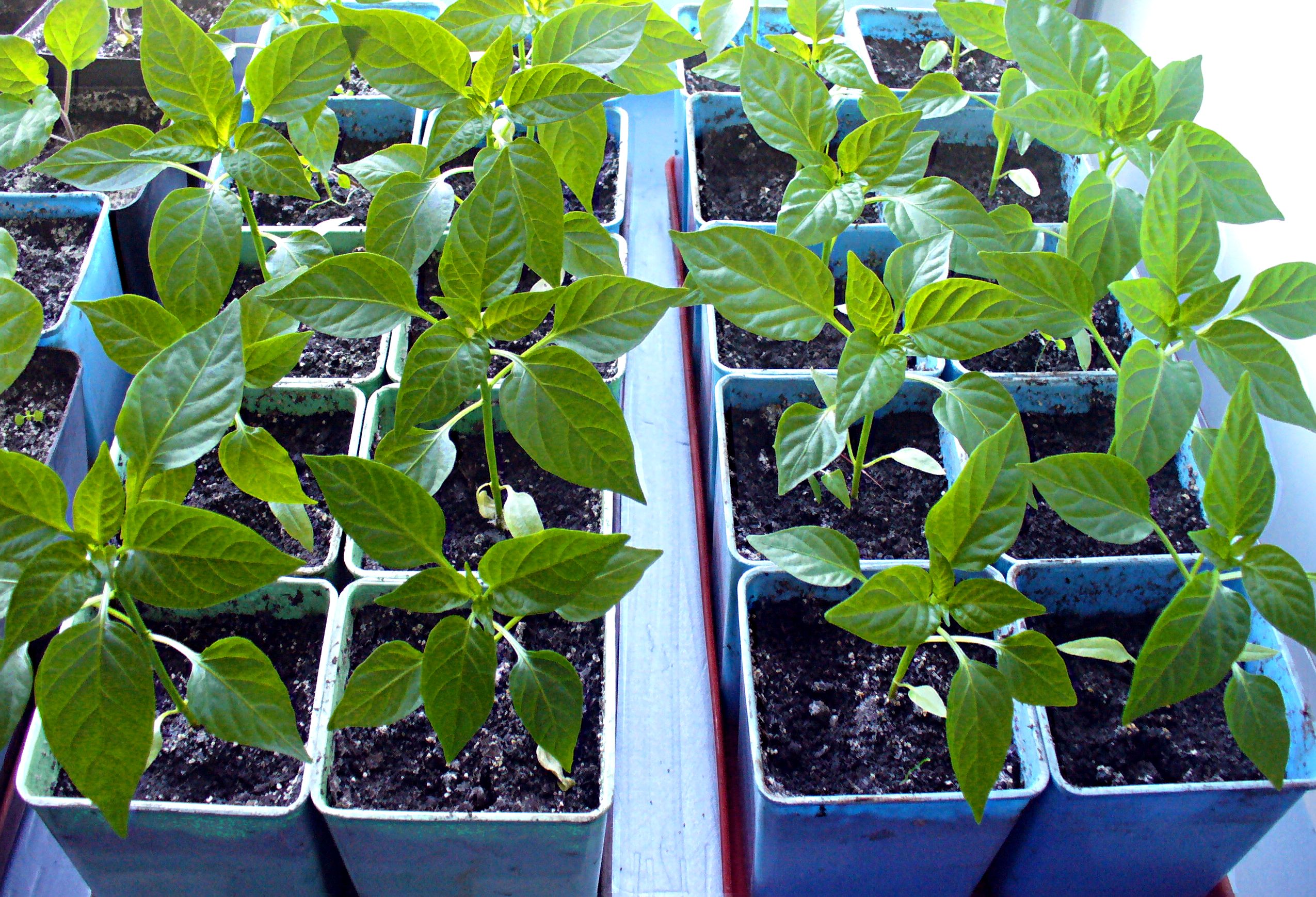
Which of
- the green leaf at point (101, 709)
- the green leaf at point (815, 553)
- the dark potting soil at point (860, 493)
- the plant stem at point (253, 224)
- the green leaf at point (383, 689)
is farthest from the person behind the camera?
the dark potting soil at point (860, 493)

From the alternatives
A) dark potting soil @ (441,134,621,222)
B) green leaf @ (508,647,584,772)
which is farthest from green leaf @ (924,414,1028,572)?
dark potting soil @ (441,134,621,222)

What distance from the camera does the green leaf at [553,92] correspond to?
781 mm

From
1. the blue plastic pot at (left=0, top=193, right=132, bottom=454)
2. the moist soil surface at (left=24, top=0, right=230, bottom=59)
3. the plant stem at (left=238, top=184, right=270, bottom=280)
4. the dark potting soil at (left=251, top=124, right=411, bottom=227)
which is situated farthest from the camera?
the moist soil surface at (left=24, top=0, right=230, bottom=59)

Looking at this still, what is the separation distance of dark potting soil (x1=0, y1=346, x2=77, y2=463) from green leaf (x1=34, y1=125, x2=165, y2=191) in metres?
0.33

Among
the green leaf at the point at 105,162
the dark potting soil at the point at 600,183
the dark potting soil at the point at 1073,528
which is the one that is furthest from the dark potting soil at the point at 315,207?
the dark potting soil at the point at 1073,528

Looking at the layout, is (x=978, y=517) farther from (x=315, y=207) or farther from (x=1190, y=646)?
(x=315, y=207)

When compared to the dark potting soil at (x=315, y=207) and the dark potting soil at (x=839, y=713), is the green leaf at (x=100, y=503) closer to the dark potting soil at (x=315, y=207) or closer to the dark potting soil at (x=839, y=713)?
the dark potting soil at (x=839, y=713)

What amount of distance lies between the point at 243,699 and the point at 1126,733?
741 mm

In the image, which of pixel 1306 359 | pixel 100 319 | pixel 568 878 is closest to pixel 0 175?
pixel 100 319

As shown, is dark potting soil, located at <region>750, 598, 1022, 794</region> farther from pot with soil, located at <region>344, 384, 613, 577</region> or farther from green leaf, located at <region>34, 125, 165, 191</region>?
green leaf, located at <region>34, 125, 165, 191</region>

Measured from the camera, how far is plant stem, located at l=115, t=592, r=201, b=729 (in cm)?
70

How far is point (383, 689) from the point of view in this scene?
0.73m

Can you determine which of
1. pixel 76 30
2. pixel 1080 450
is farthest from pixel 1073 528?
Answer: pixel 76 30

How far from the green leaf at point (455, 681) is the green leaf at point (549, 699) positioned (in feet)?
0.14
